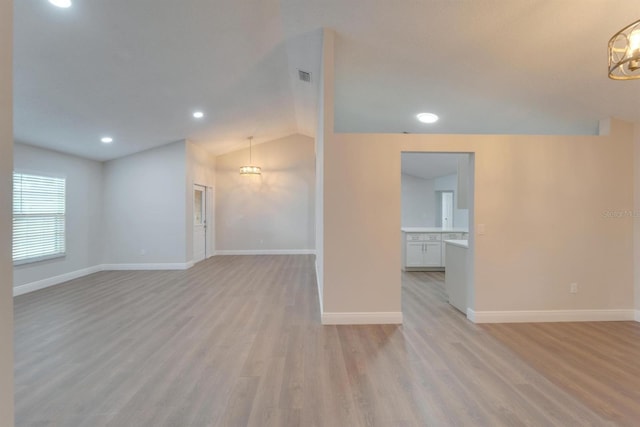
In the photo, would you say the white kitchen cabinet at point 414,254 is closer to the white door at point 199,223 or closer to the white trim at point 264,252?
the white trim at point 264,252

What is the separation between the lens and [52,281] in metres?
5.37

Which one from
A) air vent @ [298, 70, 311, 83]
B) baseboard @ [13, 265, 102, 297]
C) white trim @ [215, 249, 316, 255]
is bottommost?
baseboard @ [13, 265, 102, 297]

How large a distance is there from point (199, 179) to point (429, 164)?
19.2ft

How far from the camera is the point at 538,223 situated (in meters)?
3.62

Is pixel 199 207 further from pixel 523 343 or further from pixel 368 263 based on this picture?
pixel 523 343

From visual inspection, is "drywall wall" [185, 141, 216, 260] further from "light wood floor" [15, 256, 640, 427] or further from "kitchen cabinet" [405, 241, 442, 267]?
"kitchen cabinet" [405, 241, 442, 267]

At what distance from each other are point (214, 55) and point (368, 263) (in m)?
3.07

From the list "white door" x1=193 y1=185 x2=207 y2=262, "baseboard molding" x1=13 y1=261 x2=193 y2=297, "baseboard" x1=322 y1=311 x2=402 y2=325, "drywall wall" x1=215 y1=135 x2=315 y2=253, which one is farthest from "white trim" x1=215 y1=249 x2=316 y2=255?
"baseboard" x1=322 y1=311 x2=402 y2=325

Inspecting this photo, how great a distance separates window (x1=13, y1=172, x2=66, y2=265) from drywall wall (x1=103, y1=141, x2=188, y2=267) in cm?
112

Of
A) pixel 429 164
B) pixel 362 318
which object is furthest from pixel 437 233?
pixel 362 318

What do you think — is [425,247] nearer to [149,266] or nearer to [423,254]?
[423,254]

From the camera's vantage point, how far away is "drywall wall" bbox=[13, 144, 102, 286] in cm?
495

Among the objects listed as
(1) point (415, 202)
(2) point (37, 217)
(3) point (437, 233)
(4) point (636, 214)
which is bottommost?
(3) point (437, 233)

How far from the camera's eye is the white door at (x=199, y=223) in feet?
25.2
